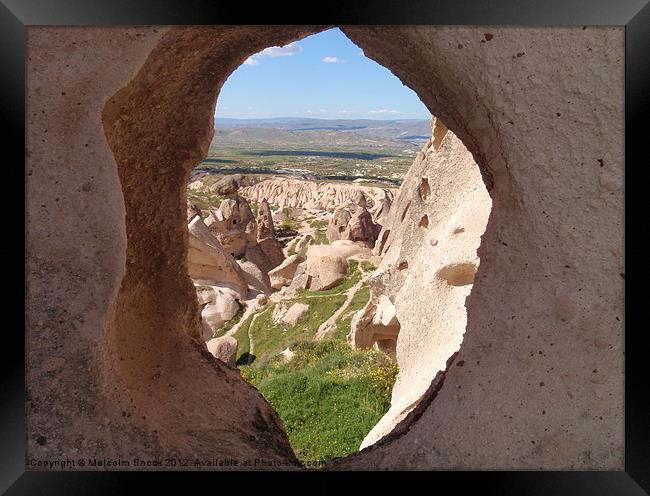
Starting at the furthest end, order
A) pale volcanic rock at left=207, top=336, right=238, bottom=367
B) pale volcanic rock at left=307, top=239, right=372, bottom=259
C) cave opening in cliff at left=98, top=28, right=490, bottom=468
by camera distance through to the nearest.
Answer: pale volcanic rock at left=307, top=239, right=372, bottom=259 < pale volcanic rock at left=207, top=336, right=238, bottom=367 < cave opening in cliff at left=98, top=28, right=490, bottom=468

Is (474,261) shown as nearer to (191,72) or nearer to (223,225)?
(191,72)

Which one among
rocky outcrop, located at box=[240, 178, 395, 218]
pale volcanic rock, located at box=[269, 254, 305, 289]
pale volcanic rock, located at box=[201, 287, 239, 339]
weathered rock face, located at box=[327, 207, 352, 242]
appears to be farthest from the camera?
rocky outcrop, located at box=[240, 178, 395, 218]

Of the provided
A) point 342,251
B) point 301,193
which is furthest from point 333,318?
point 301,193

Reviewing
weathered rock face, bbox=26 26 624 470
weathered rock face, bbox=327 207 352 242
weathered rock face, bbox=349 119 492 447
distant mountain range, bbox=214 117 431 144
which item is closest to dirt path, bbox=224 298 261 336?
weathered rock face, bbox=327 207 352 242

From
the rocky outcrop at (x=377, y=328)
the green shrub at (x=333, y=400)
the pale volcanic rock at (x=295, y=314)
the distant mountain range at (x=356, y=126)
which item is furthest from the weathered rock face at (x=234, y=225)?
the distant mountain range at (x=356, y=126)

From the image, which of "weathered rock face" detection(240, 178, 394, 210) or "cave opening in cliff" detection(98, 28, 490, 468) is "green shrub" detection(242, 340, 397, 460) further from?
"weathered rock face" detection(240, 178, 394, 210)
